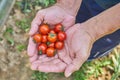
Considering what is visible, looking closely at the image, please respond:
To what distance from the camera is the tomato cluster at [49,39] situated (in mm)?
2882

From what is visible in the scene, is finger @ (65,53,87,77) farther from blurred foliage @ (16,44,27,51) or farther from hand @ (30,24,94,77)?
blurred foliage @ (16,44,27,51)

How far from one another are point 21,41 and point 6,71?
423mm

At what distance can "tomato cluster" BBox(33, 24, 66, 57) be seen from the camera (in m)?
2.88

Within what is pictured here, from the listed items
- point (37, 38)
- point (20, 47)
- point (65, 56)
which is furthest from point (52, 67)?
point (20, 47)

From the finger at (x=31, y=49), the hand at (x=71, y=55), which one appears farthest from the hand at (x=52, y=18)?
the hand at (x=71, y=55)

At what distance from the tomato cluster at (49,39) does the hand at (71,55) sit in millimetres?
58

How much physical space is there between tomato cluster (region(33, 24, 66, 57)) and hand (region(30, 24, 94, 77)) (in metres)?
0.06

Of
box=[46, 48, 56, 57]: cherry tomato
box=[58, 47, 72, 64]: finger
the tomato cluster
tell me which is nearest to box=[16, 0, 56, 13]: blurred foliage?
the tomato cluster

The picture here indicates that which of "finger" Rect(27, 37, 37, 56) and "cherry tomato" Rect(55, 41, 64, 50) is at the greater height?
"finger" Rect(27, 37, 37, 56)

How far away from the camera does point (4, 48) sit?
366 cm

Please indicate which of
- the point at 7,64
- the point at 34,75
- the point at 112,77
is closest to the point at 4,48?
the point at 7,64

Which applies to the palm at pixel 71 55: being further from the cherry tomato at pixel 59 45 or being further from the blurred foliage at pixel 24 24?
the blurred foliage at pixel 24 24

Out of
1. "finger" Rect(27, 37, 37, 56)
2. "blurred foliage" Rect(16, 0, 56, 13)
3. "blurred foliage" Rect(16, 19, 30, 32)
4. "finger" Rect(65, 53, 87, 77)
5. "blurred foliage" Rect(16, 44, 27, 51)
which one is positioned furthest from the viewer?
"blurred foliage" Rect(16, 0, 56, 13)

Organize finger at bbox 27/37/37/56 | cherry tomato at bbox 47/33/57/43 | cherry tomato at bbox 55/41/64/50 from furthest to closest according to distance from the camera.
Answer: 1. cherry tomato at bbox 47/33/57/43
2. cherry tomato at bbox 55/41/64/50
3. finger at bbox 27/37/37/56
